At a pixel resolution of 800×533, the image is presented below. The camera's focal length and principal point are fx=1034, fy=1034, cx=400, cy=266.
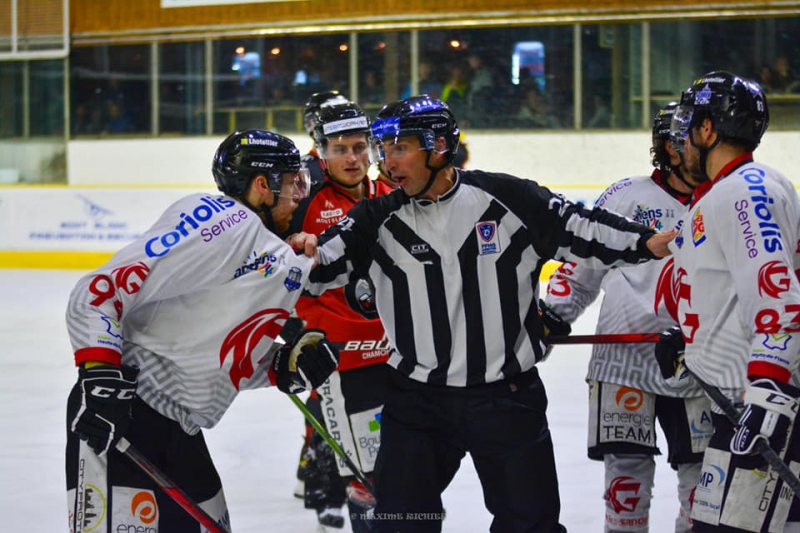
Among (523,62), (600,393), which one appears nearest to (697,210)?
(600,393)

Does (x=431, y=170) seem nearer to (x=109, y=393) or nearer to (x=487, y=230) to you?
(x=487, y=230)

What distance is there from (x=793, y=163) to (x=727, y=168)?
329 inches

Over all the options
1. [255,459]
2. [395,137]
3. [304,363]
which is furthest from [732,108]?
[255,459]

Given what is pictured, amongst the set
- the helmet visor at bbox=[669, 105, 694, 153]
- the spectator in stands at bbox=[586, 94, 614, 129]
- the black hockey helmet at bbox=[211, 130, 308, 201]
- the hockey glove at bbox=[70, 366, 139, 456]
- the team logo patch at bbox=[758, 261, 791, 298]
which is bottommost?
the hockey glove at bbox=[70, 366, 139, 456]

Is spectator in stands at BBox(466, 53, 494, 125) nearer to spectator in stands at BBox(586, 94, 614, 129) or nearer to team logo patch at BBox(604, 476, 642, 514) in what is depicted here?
spectator in stands at BBox(586, 94, 614, 129)

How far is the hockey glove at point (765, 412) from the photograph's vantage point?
6.35 feet

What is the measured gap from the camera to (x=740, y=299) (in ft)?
6.56

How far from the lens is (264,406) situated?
5.02m

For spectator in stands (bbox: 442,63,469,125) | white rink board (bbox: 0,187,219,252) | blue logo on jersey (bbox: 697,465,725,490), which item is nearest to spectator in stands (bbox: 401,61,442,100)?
spectator in stands (bbox: 442,63,469,125)

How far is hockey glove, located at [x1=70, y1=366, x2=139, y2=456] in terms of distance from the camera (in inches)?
80.2

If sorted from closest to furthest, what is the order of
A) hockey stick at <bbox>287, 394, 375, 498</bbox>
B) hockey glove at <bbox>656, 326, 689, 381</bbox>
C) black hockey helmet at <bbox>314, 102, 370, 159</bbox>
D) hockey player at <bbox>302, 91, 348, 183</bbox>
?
1. hockey glove at <bbox>656, 326, 689, 381</bbox>
2. hockey stick at <bbox>287, 394, 375, 498</bbox>
3. black hockey helmet at <bbox>314, 102, 370, 159</bbox>
4. hockey player at <bbox>302, 91, 348, 183</bbox>

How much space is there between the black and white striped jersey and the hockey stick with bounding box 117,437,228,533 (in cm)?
55

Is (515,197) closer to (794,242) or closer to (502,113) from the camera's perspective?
(794,242)

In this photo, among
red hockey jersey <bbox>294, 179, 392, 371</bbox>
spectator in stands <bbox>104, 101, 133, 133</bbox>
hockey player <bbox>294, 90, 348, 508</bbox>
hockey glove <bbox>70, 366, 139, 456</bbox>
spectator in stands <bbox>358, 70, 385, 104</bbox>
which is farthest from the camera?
spectator in stands <bbox>104, 101, 133, 133</bbox>
